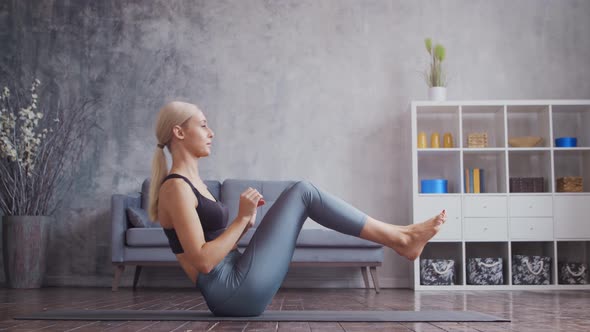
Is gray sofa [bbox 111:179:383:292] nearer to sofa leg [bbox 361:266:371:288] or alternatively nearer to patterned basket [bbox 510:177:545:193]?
sofa leg [bbox 361:266:371:288]

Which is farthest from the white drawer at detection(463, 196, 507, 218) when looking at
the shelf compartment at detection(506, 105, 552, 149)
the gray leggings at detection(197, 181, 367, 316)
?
the gray leggings at detection(197, 181, 367, 316)

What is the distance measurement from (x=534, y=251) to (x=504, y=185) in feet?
2.39

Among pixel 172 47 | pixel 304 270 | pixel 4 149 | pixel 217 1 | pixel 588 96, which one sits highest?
pixel 217 1

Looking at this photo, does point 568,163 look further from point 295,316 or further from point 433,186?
point 295,316

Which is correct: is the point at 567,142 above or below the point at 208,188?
above

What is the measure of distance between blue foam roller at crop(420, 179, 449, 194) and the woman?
301 cm

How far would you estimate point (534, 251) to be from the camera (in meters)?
5.48

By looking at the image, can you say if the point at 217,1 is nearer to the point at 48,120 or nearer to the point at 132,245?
the point at 48,120

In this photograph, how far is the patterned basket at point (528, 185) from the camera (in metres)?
5.23

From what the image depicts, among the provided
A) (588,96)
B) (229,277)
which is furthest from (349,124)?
(229,277)

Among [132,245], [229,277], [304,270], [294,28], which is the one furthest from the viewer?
[294,28]

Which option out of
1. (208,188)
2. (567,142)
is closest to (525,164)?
(567,142)

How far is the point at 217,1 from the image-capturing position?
230 inches

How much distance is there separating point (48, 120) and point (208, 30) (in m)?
1.71
